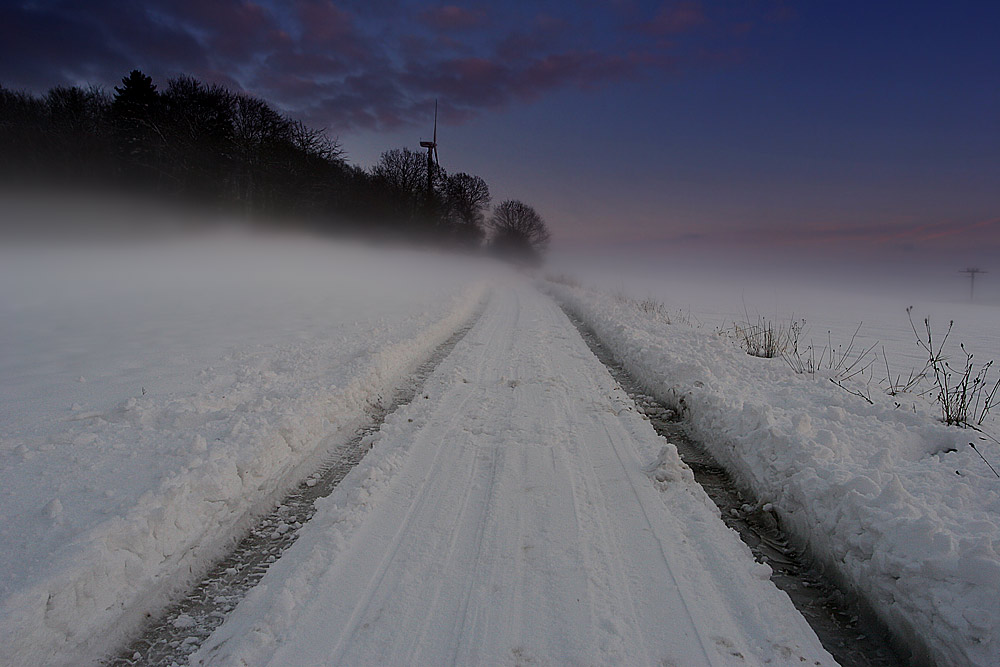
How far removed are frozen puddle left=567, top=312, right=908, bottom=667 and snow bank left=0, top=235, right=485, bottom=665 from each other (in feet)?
11.3

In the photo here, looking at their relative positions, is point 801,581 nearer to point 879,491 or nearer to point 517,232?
point 879,491

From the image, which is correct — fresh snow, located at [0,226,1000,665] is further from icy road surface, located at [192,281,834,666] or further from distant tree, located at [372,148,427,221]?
distant tree, located at [372,148,427,221]

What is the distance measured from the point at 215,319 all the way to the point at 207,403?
6.60 metres

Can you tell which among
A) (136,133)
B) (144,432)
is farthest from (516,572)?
(136,133)

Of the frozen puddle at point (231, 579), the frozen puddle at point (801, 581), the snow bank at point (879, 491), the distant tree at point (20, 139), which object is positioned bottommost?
the frozen puddle at point (231, 579)

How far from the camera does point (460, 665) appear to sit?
6.63ft

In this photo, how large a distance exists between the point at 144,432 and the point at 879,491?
18.1 ft

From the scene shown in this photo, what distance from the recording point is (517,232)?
86.5 m

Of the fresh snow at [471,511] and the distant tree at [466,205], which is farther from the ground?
the distant tree at [466,205]

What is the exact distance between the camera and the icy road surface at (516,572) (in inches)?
83.9

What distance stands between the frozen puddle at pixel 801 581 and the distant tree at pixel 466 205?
62722 mm

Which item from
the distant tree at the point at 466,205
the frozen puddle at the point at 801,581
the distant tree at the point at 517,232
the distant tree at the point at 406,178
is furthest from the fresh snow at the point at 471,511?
the distant tree at the point at 517,232

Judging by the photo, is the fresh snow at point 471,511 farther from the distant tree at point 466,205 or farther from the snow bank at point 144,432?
the distant tree at point 466,205

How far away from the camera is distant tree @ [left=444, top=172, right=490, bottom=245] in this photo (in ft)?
217
